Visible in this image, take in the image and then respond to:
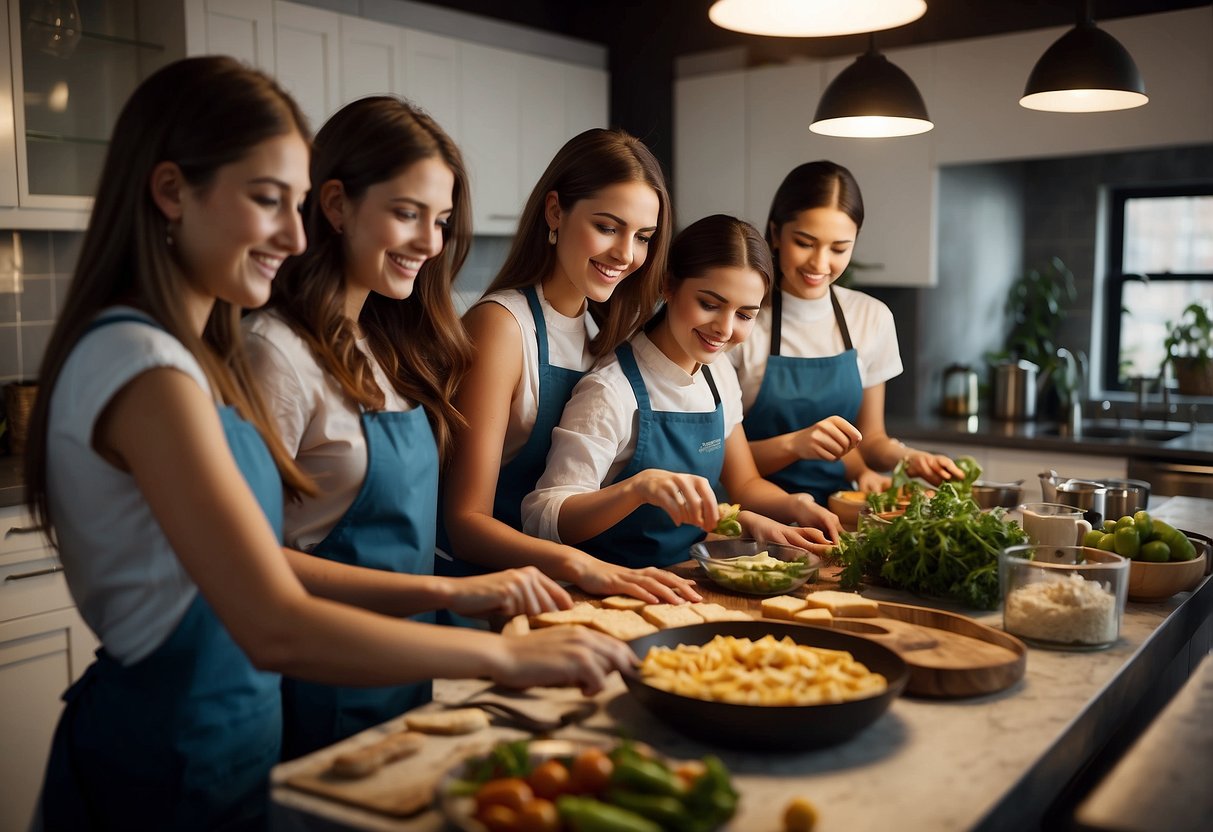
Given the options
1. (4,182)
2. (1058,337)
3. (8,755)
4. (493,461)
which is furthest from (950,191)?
(8,755)

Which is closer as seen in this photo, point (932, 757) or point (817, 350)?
point (932, 757)

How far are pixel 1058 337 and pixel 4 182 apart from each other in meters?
4.14

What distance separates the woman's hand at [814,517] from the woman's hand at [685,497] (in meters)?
0.52

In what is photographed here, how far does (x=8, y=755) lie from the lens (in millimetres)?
2850

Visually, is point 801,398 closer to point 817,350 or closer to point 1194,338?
point 817,350

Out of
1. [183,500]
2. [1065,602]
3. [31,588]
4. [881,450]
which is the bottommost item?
[31,588]

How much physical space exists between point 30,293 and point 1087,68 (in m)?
3.10

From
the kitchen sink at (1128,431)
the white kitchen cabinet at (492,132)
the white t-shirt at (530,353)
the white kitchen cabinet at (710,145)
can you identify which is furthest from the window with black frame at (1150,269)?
the white t-shirt at (530,353)

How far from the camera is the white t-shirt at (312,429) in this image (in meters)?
1.62

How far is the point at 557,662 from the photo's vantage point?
1.28 metres

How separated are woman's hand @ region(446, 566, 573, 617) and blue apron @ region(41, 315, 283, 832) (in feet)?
0.88

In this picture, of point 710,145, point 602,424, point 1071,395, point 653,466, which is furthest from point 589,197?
point 1071,395

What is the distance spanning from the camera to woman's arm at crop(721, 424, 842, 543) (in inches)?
90.4

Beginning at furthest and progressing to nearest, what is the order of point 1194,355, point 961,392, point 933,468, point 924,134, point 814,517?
point 961,392 < point 1194,355 < point 924,134 < point 933,468 < point 814,517
